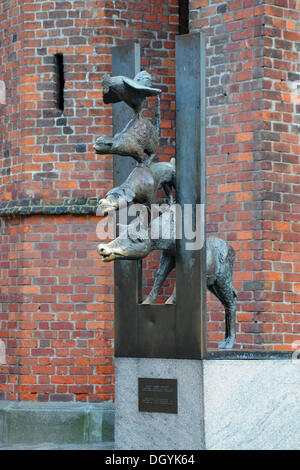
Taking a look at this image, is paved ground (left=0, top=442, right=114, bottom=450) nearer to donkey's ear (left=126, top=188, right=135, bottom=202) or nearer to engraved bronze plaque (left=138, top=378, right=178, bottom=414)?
engraved bronze plaque (left=138, top=378, right=178, bottom=414)

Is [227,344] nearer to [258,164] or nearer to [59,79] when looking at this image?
[258,164]

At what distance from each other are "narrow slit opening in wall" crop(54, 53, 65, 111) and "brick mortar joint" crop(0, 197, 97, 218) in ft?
3.14

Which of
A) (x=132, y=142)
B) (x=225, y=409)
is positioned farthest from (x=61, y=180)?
(x=225, y=409)

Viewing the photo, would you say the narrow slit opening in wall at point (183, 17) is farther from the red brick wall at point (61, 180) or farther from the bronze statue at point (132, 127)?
the bronze statue at point (132, 127)

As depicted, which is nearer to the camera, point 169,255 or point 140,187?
point 140,187

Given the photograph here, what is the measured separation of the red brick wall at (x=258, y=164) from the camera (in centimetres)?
928

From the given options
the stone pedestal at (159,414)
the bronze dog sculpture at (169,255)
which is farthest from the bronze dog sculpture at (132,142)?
the stone pedestal at (159,414)

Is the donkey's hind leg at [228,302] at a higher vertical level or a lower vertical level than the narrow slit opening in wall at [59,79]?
lower

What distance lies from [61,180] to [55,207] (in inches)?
11.3

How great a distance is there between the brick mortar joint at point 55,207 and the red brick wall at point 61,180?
0.07 meters

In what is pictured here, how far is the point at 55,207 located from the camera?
9.91m

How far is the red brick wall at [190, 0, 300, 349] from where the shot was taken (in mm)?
9281

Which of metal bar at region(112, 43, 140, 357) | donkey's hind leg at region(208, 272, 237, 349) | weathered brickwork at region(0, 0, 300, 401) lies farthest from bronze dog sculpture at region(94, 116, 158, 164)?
weathered brickwork at region(0, 0, 300, 401)

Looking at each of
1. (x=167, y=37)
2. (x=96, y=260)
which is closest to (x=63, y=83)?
(x=167, y=37)
